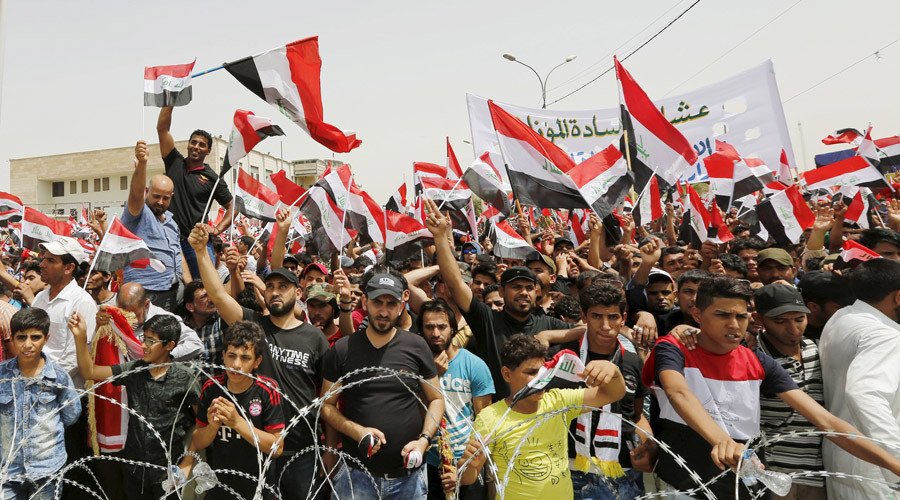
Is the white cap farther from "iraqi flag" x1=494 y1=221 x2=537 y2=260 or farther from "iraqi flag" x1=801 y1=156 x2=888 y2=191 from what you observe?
"iraqi flag" x1=801 y1=156 x2=888 y2=191

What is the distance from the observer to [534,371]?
403 centimetres

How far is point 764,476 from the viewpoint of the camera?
8.96 ft

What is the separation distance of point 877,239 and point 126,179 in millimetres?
76830

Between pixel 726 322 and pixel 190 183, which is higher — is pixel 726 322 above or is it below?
A: below

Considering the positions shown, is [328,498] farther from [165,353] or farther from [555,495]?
[555,495]

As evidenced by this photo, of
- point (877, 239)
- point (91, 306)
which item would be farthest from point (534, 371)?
point (91, 306)

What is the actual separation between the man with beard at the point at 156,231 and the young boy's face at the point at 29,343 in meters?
1.70

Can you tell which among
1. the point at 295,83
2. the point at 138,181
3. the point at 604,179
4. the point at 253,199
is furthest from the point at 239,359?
the point at 253,199

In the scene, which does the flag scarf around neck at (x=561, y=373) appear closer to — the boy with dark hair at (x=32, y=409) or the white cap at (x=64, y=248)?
the boy with dark hair at (x=32, y=409)

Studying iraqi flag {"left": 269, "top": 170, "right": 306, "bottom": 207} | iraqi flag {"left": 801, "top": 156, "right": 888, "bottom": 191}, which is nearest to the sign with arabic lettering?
iraqi flag {"left": 801, "top": 156, "right": 888, "bottom": 191}

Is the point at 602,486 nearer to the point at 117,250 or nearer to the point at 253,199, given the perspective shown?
the point at 117,250

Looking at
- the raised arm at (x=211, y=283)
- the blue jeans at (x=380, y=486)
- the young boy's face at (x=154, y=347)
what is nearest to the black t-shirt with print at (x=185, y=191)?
the raised arm at (x=211, y=283)

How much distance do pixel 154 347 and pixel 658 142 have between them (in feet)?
21.1

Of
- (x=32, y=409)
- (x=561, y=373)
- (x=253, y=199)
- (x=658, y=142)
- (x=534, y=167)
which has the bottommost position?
(x=32, y=409)
